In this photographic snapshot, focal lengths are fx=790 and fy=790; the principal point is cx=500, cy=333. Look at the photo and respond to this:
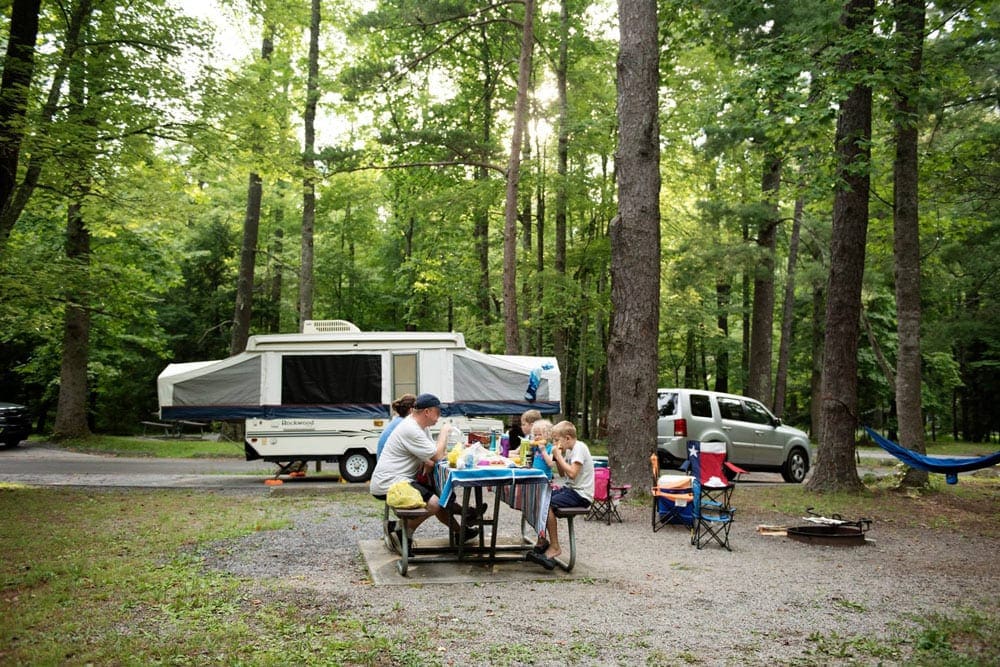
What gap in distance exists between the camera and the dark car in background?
61.4 feet

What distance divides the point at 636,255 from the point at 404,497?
19.4ft

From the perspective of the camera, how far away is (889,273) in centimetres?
2098

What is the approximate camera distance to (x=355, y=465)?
44.3 feet

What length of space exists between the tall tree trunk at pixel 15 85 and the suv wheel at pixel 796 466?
13765 mm

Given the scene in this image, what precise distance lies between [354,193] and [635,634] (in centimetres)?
1745

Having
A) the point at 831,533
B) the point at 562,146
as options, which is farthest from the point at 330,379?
the point at 562,146

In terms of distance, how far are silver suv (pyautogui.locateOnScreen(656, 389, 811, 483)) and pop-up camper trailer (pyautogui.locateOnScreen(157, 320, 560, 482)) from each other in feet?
7.61

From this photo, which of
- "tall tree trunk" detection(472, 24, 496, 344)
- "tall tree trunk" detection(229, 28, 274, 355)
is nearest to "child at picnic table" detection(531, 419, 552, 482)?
"tall tree trunk" detection(472, 24, 496, 344)

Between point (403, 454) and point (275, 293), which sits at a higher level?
point (275, 293)

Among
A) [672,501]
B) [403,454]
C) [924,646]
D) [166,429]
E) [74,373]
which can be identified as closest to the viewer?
[924,646]

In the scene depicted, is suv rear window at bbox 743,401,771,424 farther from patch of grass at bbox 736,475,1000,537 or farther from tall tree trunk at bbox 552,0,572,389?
tall tree trunk at bbox 552,0,572,389

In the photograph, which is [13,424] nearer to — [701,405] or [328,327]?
[328,327]

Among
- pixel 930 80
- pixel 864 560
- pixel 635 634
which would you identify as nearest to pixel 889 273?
pixel 930 80

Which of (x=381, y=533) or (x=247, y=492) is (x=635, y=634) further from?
(x=247, y=492)
